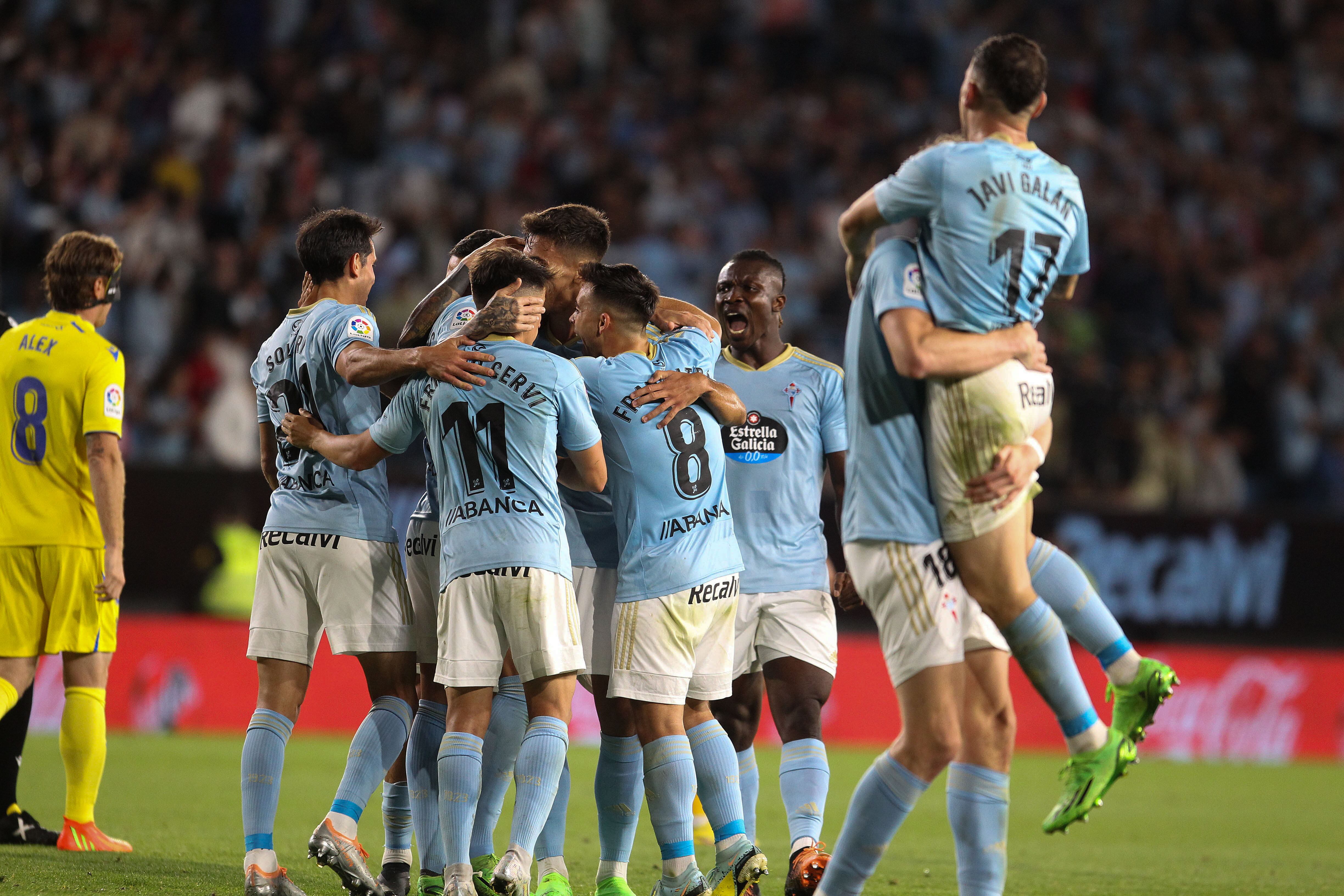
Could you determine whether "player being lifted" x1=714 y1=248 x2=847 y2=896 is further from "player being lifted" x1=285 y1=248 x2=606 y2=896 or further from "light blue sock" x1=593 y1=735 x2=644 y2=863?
"player being lifted" x1=285 y1=248 x2=606 y2=896

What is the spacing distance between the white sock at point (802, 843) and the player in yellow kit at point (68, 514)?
3.11 meters

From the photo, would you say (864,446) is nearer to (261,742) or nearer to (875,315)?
(875,315)

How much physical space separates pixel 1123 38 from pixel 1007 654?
16.9m

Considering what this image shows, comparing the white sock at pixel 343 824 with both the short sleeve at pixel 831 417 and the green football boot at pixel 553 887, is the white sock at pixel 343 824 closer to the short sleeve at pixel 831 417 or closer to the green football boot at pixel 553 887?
the green football boot at pixel 553 887

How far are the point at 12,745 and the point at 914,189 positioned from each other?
5261mm

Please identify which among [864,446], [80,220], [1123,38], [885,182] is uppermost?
[1123,38]

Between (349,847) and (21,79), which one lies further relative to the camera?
(21,79)

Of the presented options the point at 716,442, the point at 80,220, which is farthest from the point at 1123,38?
the point at 716,442

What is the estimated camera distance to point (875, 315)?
448cm

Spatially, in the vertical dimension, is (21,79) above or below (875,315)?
above

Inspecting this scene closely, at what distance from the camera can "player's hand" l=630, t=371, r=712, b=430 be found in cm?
557

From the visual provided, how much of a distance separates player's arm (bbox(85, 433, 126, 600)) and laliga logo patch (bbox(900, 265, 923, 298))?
3805 mm

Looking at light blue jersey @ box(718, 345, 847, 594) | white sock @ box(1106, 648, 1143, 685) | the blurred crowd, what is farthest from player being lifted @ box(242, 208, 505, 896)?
the blurred crowd

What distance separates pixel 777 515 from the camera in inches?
257
